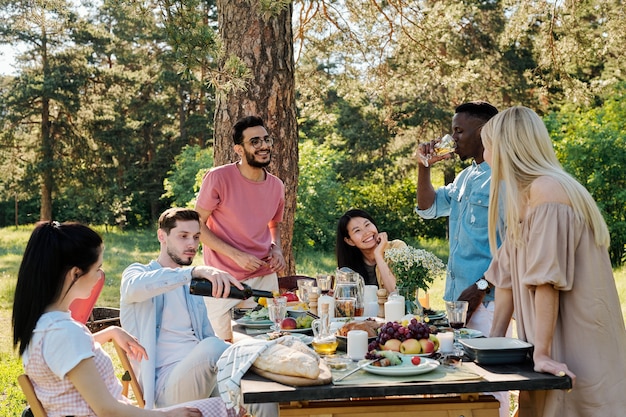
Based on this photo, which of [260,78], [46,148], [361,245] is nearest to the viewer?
[361,245]

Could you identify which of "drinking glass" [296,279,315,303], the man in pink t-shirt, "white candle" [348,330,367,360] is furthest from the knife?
the man in pink t-shirt

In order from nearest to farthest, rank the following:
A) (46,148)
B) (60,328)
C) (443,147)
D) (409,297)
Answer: (60,328) < (409,297) < (443,147) < (46,148)

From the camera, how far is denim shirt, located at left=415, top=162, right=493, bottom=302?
4031mm

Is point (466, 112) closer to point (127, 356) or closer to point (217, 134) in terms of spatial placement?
point (127, 356)

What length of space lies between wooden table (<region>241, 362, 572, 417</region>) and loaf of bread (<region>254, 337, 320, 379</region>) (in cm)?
5

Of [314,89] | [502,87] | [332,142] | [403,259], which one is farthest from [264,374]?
[332,142]

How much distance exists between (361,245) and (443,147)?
31.9 inches

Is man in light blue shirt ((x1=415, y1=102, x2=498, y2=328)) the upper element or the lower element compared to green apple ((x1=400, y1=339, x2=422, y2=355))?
upper

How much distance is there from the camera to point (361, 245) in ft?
15.1

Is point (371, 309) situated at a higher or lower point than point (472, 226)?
lower

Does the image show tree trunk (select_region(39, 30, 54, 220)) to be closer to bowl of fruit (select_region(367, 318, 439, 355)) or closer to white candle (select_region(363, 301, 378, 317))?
white candle (select_region(363, 301, 378, 317))

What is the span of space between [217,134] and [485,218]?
123 inches

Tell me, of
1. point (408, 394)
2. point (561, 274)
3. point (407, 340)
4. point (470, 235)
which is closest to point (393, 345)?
point (407, 340)

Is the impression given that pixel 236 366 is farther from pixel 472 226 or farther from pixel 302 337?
pixel 472 226
